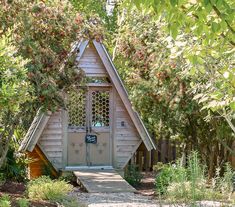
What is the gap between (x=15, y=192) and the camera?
10461 mm

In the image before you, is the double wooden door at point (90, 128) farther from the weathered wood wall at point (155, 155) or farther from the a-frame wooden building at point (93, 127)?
the weathered wood wall at point (155, 155)

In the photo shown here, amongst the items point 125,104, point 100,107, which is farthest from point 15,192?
point 125,104

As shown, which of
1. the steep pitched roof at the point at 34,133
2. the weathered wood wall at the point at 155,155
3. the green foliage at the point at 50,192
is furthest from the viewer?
the weathered wood wall at the point at 155,155

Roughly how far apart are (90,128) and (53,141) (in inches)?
42.2

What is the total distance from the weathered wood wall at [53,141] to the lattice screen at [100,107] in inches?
39.8

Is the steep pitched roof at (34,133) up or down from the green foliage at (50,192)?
up

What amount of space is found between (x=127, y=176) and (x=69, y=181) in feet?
5.97

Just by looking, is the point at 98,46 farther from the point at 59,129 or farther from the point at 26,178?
the point at 26,178

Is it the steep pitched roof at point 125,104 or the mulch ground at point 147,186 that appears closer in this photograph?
the mulch ground at point 147,186

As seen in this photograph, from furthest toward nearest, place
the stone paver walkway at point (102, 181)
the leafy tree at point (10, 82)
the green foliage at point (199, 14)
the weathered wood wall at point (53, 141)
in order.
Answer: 1. the weathered wood wall at point (53, 141)
2. the stone paver walkway at point (102, 181)
3. the leafy tree at point (10, 82)
4. the green foliage at point (199, 14)

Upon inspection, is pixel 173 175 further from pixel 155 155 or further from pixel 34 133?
pixel 155 155

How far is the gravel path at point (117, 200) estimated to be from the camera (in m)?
9.44

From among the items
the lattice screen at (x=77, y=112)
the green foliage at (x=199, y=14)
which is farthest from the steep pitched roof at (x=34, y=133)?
the green foliage at (x=199, y=14)

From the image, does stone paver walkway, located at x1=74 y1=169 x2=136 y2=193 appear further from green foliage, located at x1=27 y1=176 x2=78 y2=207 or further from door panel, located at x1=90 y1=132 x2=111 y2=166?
green foliage, located at x1=27 y1=176 x2=78 y2=207
